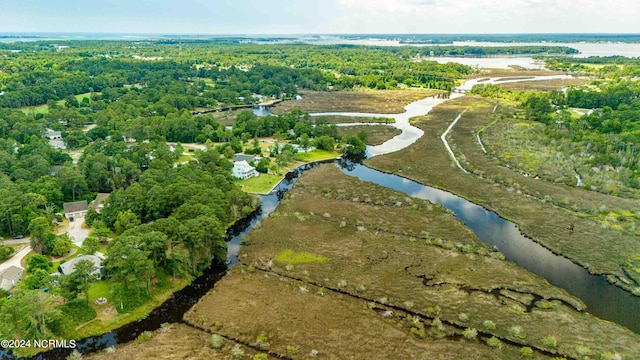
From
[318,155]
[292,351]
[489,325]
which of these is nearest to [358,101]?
[318,155]

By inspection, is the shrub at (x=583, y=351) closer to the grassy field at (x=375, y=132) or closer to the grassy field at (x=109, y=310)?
the grassy field at (x=109, y=310)

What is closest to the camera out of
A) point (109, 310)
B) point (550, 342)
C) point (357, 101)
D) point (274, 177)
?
point (550, 342)

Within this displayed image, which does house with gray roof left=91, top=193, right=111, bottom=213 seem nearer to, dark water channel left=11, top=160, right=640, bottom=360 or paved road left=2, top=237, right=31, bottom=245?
paved road left=2, top=237, right=31, bottom=245

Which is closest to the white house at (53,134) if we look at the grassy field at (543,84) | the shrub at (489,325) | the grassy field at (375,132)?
the grassy field at (375,132)

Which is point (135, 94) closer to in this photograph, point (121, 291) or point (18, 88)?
point (18, 88)

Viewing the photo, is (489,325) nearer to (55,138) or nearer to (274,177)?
(274,177)

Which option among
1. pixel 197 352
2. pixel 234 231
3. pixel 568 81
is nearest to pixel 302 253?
pixel 234 231
